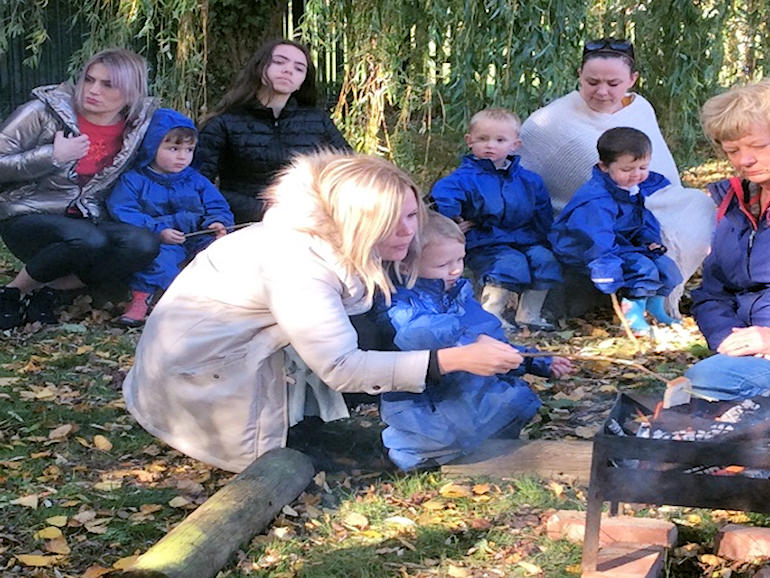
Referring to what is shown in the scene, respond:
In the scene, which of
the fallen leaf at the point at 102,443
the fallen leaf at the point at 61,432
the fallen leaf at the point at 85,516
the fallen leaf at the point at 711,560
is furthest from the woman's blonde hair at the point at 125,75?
the fallen leaf at the point at 711,560

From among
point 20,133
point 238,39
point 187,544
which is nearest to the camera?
point 187,544

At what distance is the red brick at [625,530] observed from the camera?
299 cm

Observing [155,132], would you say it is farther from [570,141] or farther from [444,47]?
[570,141]

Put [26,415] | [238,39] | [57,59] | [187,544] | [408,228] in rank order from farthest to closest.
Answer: [57,59] < [238,39] < [26,415] < [408,228] < [187,544]

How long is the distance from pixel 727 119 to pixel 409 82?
321cm

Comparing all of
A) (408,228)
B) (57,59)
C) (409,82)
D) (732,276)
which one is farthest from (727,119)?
(57,59)

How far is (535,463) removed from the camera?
361 centimetres

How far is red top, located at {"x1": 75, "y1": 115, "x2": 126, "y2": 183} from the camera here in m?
5.75

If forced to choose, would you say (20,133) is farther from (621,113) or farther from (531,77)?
(621,113)

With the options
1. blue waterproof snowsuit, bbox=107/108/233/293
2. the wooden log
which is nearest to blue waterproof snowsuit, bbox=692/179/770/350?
the wooden log

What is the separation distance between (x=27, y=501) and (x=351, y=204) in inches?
51.0

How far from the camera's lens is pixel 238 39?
308 inches

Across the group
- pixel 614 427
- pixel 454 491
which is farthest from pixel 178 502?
pixel 614 427

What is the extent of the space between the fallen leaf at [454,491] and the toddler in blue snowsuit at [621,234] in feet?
7.26
